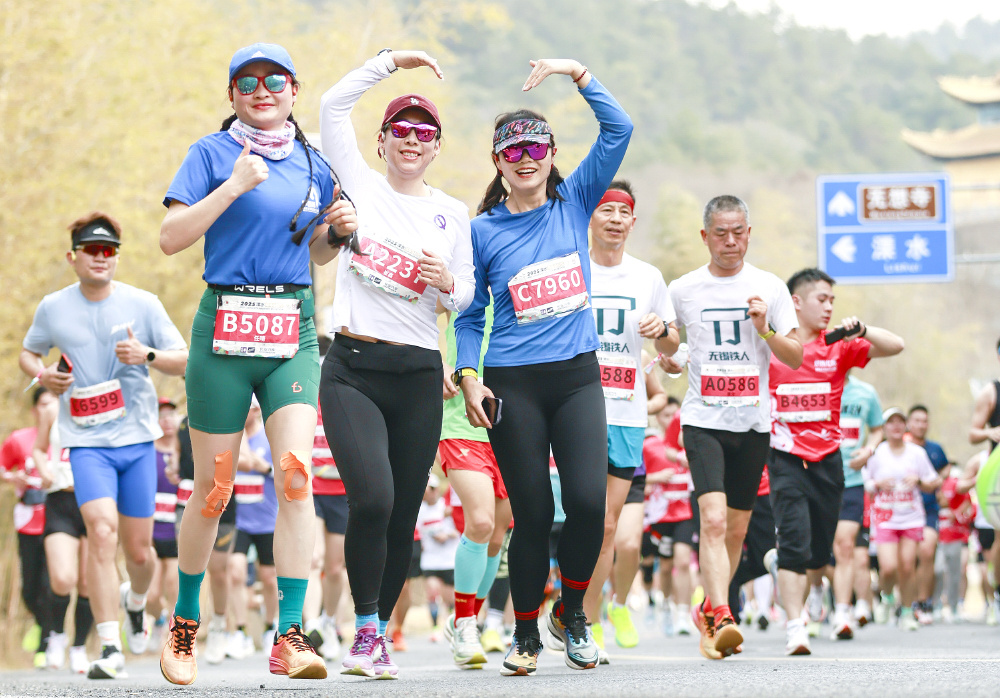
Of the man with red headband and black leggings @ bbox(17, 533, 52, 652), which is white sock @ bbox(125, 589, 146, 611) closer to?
black leggings @ bbox(17, 533, 52, 652)

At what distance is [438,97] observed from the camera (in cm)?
2236

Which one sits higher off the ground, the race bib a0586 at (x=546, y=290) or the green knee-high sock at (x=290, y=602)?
the race bib a0586 at (x=546, y=290)

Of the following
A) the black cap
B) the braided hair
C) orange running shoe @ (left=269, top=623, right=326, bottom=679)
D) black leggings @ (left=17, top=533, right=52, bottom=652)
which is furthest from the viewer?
black leggings @ (left=17, top=533, right=52, bottom=652)

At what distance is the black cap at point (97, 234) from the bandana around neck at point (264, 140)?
8.34 feet

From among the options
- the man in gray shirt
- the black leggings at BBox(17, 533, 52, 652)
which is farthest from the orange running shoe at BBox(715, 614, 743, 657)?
the black leggings at BBox(17, 533, 52, 652)

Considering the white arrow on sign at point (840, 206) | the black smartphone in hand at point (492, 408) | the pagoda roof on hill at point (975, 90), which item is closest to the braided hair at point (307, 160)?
the black smartphone in hand at point (492, 408)

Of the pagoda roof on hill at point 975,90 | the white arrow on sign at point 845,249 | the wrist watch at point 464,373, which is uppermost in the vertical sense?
the pagoda roof on hill at point 975,90

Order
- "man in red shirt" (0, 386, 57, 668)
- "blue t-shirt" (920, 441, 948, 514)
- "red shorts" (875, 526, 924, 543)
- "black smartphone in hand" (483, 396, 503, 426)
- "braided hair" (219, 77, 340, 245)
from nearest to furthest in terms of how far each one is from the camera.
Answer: "braided hair" (219, 77, 340, 245) → "black smartphone in hand" (483, 396, 503, 426) → "man in red shirt" (0, 386, 57, 668) → "red shorts" (875, 526, 924, 543) → "blue t-shirt" (920, 441, 948, 514)

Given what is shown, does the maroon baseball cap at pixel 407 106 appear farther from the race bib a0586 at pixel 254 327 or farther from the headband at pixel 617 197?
the headband at pixel 617 197

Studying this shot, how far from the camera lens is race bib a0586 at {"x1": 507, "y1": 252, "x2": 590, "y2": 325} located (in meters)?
5.85

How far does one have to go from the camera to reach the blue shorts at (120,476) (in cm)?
739

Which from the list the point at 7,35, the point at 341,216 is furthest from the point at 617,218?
the point at 7,35

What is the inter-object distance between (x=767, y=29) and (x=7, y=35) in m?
162

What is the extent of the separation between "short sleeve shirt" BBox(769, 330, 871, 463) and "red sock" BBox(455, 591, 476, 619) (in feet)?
9.38
